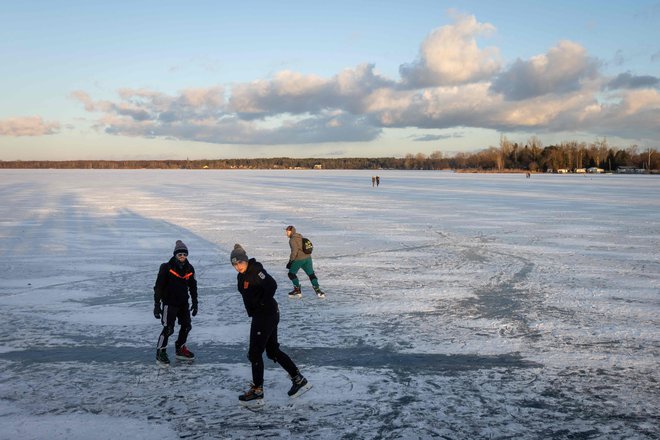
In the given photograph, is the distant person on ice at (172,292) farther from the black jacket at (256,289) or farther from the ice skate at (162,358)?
the black jacket at (256,289)

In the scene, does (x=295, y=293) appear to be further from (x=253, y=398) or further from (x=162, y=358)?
(x=253, y=398)

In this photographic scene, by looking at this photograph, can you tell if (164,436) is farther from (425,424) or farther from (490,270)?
(490,270)

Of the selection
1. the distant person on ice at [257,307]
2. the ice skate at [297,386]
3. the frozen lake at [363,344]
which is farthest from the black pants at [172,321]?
the ice skate at [297,386]

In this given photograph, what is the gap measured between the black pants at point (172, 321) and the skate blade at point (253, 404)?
49.5 inches

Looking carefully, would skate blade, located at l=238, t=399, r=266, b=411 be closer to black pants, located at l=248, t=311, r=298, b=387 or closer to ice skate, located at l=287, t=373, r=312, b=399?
black pants, located at l=248, t=311, r=298, b=387

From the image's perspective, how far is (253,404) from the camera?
14.4 ft

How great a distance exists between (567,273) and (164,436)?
25.6 ft

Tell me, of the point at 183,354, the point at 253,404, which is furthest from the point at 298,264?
the point at 253,404

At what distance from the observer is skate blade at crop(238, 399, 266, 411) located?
14.3 ft

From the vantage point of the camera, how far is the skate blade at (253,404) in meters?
4.36

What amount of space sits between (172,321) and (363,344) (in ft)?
6.61

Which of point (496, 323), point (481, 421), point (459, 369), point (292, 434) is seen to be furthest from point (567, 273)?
point (292, 434)

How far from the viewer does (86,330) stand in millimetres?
6375

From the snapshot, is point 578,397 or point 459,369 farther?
point 459,369
